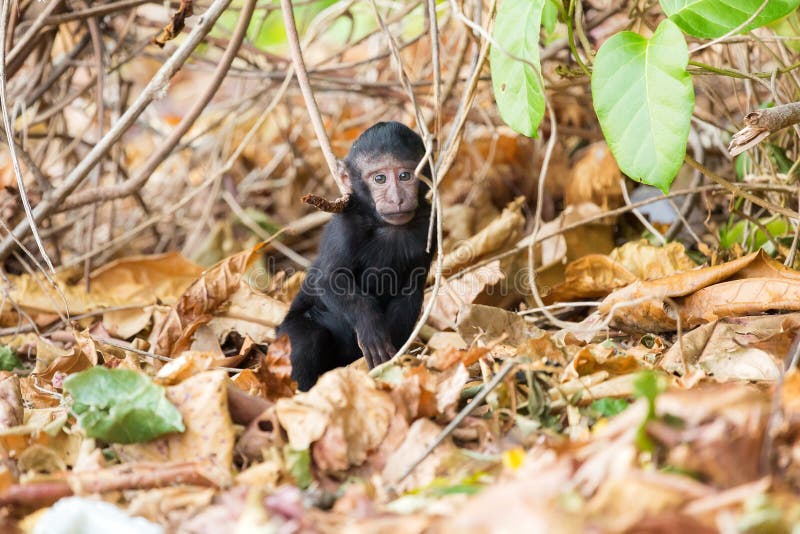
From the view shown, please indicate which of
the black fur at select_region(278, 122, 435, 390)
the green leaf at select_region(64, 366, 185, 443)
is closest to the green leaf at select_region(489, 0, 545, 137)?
the black fur at select_region(278, 122, 435, 390)

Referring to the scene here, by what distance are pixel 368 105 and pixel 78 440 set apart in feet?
15.1

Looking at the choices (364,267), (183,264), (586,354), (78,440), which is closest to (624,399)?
(586,354)

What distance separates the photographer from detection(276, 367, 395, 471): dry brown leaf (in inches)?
98.1

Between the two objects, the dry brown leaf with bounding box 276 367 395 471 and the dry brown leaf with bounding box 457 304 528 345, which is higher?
the dry brown leaf with bounding box 276 367 395 471

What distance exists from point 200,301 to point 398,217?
1.01m

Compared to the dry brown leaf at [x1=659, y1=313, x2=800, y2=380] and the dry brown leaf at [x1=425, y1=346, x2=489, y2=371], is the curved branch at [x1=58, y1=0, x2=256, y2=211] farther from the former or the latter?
the dry brown leaf at [x1=659, y1=313, x2=800, y2=380]

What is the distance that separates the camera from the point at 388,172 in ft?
14.3

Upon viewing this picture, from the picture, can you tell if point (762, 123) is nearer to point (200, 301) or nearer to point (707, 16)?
point (707, 16)

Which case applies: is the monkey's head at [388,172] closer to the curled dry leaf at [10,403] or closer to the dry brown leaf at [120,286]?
the dry brown leaf at [120,286]

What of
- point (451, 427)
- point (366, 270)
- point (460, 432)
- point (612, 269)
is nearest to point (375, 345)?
point (366, 270)

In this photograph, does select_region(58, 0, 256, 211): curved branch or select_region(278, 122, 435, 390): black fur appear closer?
select_region(58, 0, 256, 211): curved branch

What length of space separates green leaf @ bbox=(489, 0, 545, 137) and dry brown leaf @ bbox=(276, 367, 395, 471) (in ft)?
3.57

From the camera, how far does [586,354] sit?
2918 millimetres

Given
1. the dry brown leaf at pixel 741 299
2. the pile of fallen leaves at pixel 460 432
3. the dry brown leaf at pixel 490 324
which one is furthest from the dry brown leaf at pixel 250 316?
the dry brown leaf at pixel 741 299
